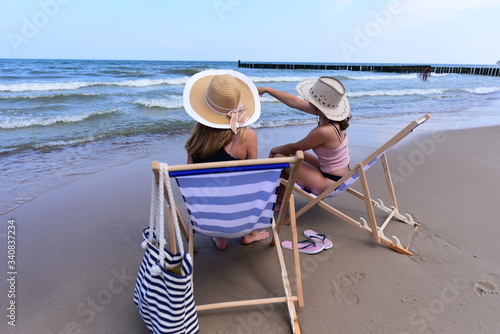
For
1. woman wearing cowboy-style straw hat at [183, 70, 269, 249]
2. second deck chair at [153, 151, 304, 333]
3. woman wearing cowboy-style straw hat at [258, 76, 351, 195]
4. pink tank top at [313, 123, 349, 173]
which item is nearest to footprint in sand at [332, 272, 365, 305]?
second deck chair at [153, 151, 304, 333]

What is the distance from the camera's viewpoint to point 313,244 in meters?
2.65

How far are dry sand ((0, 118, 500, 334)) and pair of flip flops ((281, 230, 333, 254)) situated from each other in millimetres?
62

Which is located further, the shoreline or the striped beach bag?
the shoreline

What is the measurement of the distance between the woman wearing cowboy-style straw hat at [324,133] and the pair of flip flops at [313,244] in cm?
38

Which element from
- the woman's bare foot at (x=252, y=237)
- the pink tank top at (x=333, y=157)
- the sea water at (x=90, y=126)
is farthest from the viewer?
the sea water at (x=90, y=126)

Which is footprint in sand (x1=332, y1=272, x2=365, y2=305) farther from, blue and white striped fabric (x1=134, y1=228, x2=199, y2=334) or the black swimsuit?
the black swimsuit

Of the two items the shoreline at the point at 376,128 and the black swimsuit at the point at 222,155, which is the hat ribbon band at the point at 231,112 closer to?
the black swimsuit at the point at 222,155

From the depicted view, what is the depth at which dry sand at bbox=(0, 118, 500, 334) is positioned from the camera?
189cm

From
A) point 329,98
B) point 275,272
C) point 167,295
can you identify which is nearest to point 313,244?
point 275,272

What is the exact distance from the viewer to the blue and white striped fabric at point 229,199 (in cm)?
171

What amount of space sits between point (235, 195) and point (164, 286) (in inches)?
24.0

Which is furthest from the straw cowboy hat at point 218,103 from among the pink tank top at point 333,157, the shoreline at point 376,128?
A: the shoreline at point 376,128

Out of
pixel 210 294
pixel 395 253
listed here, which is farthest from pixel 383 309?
pixel 210 294

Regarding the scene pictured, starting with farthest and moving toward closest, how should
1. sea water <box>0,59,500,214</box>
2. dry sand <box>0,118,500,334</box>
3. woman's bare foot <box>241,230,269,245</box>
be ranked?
sea water <box>0,59,500,214</box> < woman's bare foot <box>241,230,269,245</box> < dry sand <box>0,118,500,334</box>
